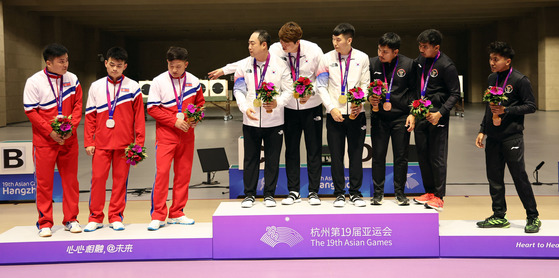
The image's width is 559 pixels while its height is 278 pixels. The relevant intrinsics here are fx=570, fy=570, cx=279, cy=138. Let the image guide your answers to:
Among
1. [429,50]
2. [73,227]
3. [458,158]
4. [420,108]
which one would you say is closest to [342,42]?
[429,50]

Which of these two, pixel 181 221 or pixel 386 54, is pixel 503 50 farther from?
pixel 181 221

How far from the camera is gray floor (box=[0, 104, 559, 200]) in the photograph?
300 inches

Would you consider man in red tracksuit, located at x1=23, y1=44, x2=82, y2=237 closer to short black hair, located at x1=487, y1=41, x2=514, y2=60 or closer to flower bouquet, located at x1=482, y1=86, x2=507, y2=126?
flower bouquet, located at x1=482, y1=86, x2=507, y2=126

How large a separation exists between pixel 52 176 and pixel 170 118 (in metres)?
1.13

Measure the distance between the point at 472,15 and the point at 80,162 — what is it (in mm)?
19870

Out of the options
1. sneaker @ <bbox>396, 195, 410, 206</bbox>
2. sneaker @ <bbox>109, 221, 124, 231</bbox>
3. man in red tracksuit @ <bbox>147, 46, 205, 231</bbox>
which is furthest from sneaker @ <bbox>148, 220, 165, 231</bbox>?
sneaker @ <bbox>396, 195, 410, 206</bbox>

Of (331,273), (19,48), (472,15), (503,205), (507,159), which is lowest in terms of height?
(331,273)

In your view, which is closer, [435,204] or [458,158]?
[435,204]

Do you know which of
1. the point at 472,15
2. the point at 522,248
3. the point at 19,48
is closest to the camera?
the point at 522,248

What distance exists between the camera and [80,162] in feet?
33.8

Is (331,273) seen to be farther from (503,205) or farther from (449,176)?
(449,176)

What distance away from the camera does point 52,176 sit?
16.1 feet

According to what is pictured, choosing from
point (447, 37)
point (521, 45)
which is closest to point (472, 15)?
point (521, 45)

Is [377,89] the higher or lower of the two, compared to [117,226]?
higher
